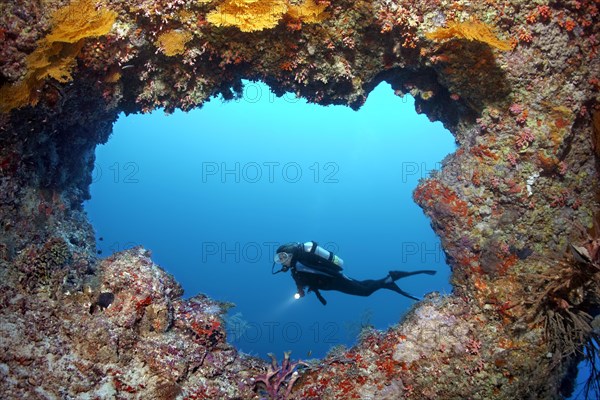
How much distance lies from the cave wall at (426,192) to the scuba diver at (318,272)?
2.78 metres

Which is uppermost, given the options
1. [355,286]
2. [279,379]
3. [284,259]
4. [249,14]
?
[249,14]

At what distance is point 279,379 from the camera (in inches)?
242

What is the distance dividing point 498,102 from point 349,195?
4244 inches

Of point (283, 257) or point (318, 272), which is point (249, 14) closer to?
point (283, 257)

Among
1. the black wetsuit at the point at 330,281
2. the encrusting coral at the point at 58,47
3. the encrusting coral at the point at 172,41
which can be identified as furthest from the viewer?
the black wetsuit at the point at 330,281

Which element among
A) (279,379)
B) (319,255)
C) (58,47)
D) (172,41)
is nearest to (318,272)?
(319,255)

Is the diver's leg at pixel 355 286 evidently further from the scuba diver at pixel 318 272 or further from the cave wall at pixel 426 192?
the cave wall at pixel 426 192

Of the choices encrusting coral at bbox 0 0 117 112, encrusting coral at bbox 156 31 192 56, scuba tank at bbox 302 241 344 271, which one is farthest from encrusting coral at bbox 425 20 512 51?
scuba tank at bbox 302 241 344 271

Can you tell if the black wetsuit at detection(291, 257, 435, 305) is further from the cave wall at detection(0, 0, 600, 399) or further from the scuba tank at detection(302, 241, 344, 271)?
the cave wall at detection(0, 0, 600, 399)

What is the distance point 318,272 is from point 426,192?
3.90 m

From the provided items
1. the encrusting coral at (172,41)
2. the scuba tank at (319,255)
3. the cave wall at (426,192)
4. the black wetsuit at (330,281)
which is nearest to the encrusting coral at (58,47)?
the cave wall at (426,192)

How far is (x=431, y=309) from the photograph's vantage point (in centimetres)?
646

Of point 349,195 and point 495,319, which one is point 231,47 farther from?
point 349,195

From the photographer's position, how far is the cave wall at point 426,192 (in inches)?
201
